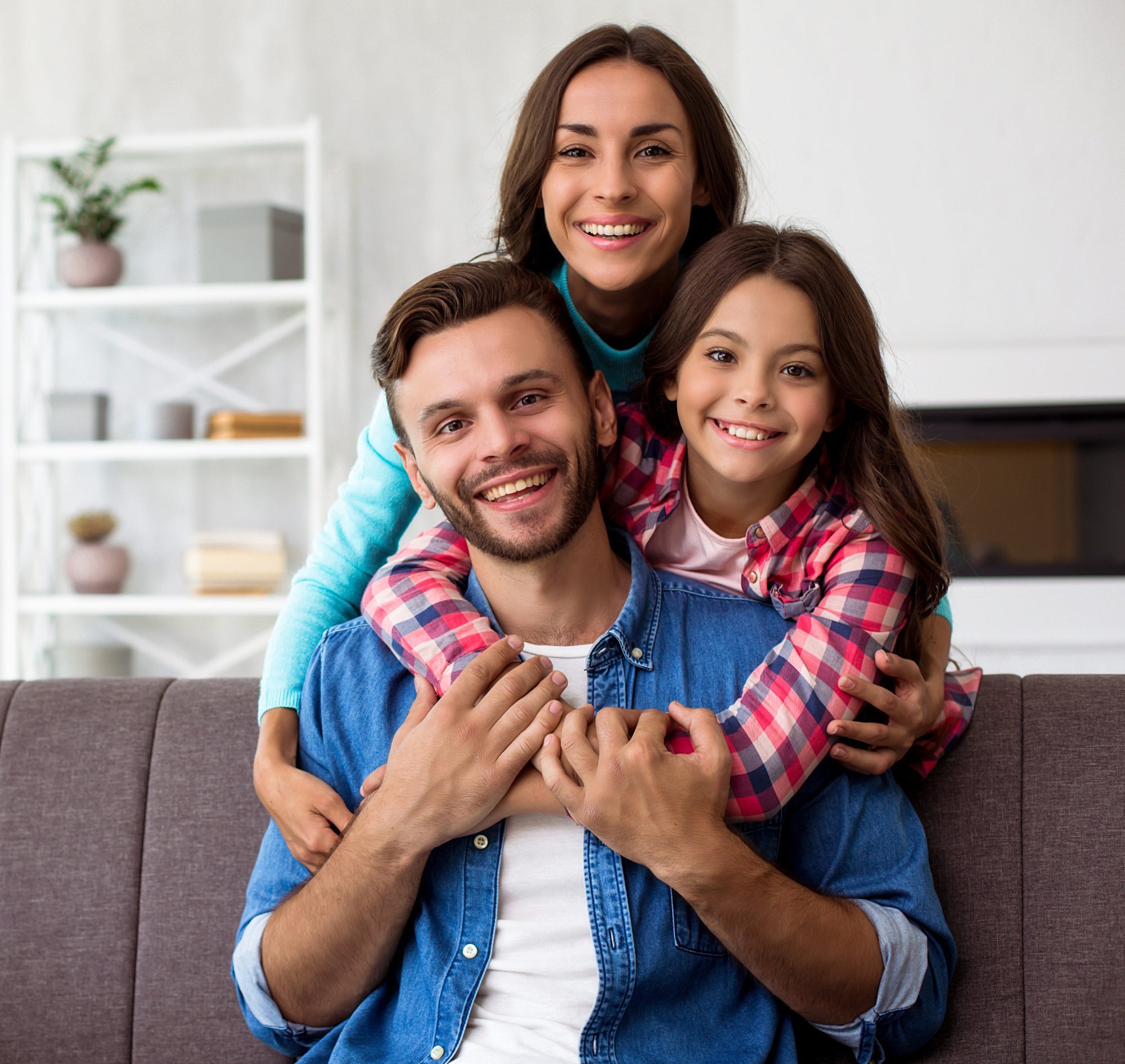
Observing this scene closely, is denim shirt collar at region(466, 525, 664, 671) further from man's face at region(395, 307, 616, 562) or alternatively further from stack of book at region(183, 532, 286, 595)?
stack of book at region(183, 532, 286, 595)

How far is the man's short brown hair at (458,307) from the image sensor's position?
140 cm

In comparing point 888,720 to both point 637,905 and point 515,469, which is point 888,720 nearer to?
point 637,905

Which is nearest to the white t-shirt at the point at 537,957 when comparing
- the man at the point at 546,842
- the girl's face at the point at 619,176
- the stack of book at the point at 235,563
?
the man at the point at 546,842

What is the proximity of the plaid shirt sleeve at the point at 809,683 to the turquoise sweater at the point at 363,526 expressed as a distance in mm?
270

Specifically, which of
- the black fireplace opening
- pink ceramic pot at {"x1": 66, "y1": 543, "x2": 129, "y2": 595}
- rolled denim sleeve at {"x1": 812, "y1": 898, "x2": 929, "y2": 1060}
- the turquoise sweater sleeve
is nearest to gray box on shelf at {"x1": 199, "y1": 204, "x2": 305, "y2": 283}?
pink ceramic pot at {"x1": 66, "y1": 543, "x2": 129, "y2": 595}

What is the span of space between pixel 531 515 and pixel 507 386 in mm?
157

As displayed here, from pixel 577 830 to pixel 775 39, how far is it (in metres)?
3.06

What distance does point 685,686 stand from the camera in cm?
137

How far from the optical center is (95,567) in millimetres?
4008

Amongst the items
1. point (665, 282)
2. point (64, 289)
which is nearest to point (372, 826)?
point (665, 282)

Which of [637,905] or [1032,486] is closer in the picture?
[637,905]

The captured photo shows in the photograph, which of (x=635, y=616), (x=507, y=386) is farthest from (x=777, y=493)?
(x=507, y=386)

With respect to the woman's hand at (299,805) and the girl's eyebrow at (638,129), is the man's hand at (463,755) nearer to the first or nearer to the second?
the woman's hand at (299,805)

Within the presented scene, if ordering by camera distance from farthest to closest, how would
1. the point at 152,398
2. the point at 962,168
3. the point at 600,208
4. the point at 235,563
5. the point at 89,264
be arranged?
the point at 152,398 < the point at 89,264 < the point at 235,563 < the point at 962,168 < the point at 600,208
